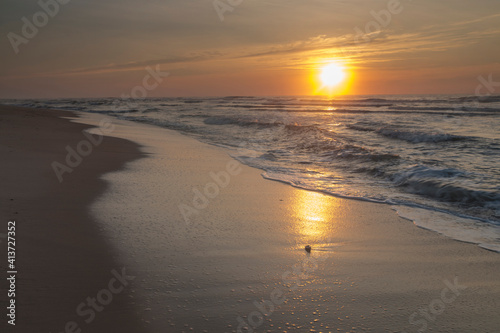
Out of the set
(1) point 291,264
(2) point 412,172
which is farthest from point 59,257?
(2) point 412,172

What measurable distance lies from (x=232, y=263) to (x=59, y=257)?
170cm

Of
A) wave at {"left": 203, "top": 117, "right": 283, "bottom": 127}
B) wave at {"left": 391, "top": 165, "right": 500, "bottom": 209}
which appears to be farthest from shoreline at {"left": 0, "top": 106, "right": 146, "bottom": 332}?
wave at {"left": 203, "top": 117, "right": 283, "bottom": 127}

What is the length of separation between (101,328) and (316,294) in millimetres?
1724

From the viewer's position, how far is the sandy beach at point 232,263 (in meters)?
2.75

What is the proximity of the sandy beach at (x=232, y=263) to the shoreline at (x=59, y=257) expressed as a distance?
0.04 feet

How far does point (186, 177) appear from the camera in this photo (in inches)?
310

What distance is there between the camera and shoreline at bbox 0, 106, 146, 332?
2627mm

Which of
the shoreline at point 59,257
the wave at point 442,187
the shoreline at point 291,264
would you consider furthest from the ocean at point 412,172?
the shoreline at point 59,257

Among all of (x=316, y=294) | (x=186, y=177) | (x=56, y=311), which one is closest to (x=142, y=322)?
(x=56, y=311)

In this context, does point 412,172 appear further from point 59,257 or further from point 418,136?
point 418,136

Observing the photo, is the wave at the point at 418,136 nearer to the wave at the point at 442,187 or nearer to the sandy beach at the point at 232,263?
the wave at the point at 442,187

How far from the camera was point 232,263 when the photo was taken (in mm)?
3738

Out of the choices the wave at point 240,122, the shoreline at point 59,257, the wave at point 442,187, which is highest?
the wave at point 240,122

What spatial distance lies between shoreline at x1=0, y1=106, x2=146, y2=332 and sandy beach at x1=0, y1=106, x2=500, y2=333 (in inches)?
0.5
